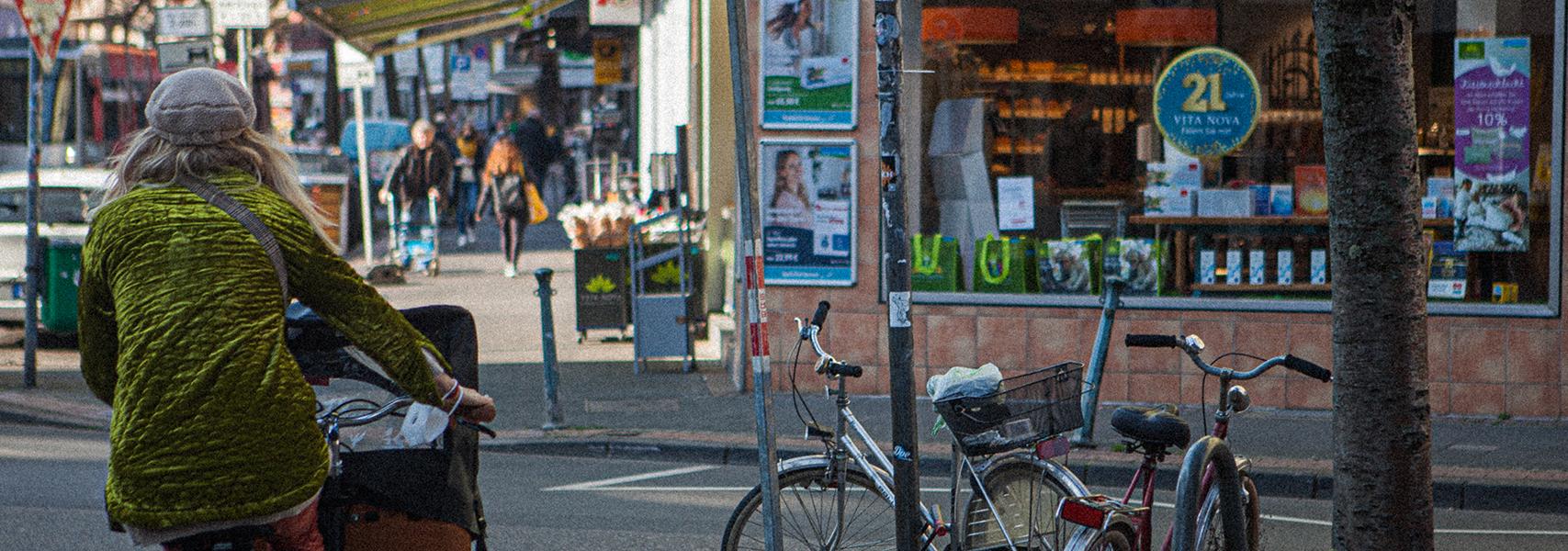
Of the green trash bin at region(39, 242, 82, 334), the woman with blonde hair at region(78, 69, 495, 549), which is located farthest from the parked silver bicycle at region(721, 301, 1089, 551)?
the green trash bin at region(39, 242, 82, 334)

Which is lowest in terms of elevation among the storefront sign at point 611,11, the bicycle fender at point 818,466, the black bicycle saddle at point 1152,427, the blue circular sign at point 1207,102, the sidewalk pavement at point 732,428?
the sidewalk pavement at point 732,428

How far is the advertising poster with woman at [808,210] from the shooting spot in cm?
1084

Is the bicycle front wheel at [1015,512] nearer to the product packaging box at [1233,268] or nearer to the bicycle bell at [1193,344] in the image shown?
the bicycle bell at [1193,344]

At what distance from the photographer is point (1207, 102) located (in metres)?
10.7

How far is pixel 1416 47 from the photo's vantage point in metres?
10.2

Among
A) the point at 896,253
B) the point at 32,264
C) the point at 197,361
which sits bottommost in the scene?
the point at 32,264

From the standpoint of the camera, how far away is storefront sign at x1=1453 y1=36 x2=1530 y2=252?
10.1 meters

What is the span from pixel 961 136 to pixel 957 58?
0.49 metres

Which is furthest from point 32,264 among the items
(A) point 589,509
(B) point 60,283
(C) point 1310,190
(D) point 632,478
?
(C) point 1310,190

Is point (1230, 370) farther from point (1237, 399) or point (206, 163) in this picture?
point (206, 163)

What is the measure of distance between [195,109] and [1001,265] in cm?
813

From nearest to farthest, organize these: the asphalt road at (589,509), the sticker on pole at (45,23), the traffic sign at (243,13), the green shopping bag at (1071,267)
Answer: the asphalt road at (589,509) → the green shopping bag at (1071,267) → the sticker on pole at (45,23) → the traffic sign at (243,13)

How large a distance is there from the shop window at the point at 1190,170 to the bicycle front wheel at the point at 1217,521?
5250mm

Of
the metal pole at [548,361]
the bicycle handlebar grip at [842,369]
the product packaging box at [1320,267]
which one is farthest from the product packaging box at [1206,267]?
the bicycle handlebar grip at [842,369]
